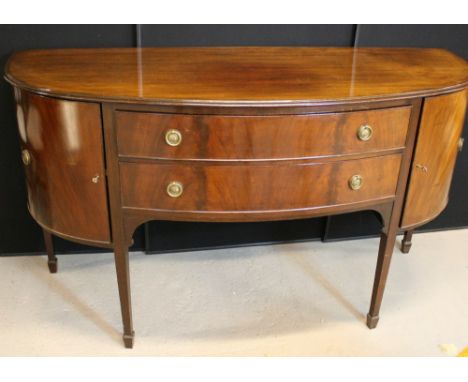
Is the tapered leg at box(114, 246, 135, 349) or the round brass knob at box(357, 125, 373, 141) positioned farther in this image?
the tapered leg at box(114, 246, 135, 349)

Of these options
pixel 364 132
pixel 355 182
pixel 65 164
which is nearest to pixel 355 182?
pixel 355 182

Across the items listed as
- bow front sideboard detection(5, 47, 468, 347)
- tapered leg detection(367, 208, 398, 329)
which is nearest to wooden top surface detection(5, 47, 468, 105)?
bow front sideboard detection(5, 47, 468, 347)

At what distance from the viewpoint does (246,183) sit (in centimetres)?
156

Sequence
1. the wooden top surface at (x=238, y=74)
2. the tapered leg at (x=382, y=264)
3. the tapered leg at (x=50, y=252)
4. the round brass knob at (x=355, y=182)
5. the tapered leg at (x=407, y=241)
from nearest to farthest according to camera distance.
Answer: the wooden top surface at (x=238, y=74)
the round brass knob at (x=355, y=182)
the tapered leg at (x=382, y=264)
the tapered leg at (x=50, y=252)
the tapered leg at (x=407, y=241)

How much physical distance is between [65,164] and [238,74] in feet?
1.92

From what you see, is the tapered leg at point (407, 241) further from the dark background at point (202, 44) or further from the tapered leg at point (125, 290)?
Answer: the tapered leg at point (125, 290)

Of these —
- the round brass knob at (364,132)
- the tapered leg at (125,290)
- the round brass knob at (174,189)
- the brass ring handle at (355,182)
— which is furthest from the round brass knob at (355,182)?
the tapered leg at (125,290)

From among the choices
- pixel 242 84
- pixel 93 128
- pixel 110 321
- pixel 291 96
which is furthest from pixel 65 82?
pixel 110 321

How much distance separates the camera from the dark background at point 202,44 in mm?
1921

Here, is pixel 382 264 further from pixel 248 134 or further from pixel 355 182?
pixel 248 134

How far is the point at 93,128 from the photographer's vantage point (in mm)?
1491

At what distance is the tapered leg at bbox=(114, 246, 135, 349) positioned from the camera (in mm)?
1705

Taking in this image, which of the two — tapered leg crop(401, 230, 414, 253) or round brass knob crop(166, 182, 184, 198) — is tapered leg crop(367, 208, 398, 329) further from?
round brass knob crop(166, 182, 184, 198)

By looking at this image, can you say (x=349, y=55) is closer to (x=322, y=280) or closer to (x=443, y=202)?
(x=443, y=202)
